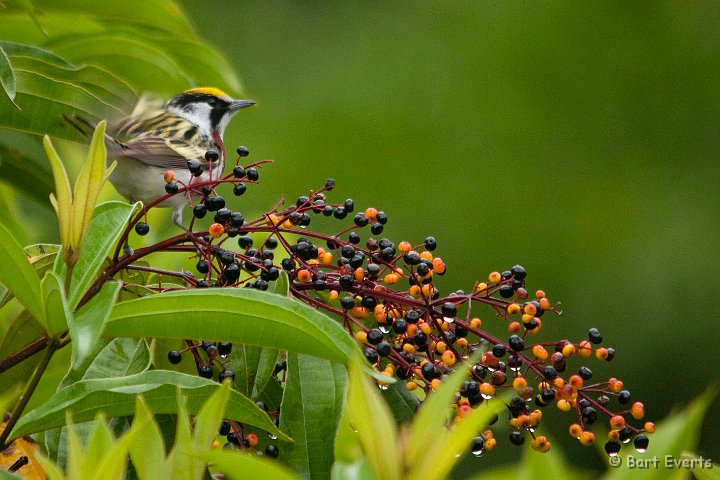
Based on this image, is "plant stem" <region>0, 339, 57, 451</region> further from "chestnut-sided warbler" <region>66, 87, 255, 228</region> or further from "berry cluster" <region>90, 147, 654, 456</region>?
"chestnut-sided warbler" <region>66, 87, 255, 228</region>

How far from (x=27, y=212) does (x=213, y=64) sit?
2162 millimetres

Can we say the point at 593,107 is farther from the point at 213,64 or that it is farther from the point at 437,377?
the point at 437,377

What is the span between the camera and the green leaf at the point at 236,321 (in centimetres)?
124

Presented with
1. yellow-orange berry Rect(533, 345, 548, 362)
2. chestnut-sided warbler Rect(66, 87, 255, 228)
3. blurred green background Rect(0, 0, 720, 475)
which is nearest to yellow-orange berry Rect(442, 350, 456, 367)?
yellow-orange berry Rect(533, 345, 548, 362)

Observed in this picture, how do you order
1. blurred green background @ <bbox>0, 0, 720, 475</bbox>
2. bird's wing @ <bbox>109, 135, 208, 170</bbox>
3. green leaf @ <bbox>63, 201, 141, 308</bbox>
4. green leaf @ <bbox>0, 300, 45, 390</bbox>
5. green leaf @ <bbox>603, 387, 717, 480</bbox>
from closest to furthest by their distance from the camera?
1. green leaf @ <bbox>603, 387, 717, 480</bbox>
2. green leaf @ <bbox>63, 201, 141, 308</bbox>
3. green leaf @ <bbox>0, 300, 45, 390</bbox>
4. bird's wing @ <bbox>109, 135, 208, 170</bbox>
5. blurred green background @ <bbox>0, 0, 720, 475</bbox>

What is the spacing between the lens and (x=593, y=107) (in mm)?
8117

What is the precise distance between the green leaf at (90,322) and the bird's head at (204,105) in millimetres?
2138

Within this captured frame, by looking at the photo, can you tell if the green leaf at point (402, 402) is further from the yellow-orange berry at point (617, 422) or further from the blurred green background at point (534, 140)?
the blurred green background at point (534, 140)

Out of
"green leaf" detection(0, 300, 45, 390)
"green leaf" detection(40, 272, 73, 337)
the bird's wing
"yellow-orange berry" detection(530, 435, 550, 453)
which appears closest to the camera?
"green leaf" detection(40, 272, 73, 337)

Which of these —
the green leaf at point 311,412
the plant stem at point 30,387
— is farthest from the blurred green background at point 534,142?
the plant stem at point 30,387

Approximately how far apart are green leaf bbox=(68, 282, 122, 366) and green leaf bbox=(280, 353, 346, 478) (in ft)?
1.06

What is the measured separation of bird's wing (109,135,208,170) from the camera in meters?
2.55

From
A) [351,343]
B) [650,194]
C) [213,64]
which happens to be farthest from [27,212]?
[650,194]

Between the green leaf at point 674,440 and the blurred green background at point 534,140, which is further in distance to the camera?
the blurred green background at point 534,140
